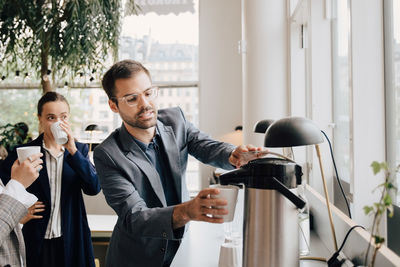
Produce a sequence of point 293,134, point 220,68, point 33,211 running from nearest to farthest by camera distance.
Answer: point 293,134 < point 33,211 < point 220,68

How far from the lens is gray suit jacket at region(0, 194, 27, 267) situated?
4.47ft

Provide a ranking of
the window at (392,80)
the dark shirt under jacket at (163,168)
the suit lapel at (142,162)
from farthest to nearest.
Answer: the dark shirt under jacket at (163,168) < the suit lapel at (142,162) < the window at (392,80)

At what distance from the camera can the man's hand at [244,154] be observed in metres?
1.35

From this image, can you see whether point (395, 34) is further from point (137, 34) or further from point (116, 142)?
point (137, 34)

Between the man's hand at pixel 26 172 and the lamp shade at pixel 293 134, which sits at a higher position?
the lamp shade at pixel 293 134

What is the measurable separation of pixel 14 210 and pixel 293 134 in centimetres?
106

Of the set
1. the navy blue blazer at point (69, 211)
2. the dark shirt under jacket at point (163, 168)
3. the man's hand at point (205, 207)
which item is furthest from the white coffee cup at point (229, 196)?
the navy blue blazer at point (69, 211)

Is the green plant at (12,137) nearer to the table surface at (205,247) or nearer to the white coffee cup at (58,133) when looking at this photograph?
the white coffee cup at (58,133)

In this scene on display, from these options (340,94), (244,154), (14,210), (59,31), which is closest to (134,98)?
(244,154)

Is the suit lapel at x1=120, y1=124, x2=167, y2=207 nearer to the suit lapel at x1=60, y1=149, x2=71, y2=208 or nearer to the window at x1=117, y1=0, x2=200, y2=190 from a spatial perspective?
the suit lapel at x1=60, y1=149, x2=71, y2=208

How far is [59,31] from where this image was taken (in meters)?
3.45

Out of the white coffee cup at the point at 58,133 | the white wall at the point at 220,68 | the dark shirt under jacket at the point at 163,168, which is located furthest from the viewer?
the white wall at the point at 220,68

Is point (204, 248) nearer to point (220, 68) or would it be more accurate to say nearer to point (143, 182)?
point (143, 182)

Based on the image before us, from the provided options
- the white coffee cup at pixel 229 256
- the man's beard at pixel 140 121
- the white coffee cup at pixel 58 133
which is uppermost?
the man's beard at pixel 140 121
